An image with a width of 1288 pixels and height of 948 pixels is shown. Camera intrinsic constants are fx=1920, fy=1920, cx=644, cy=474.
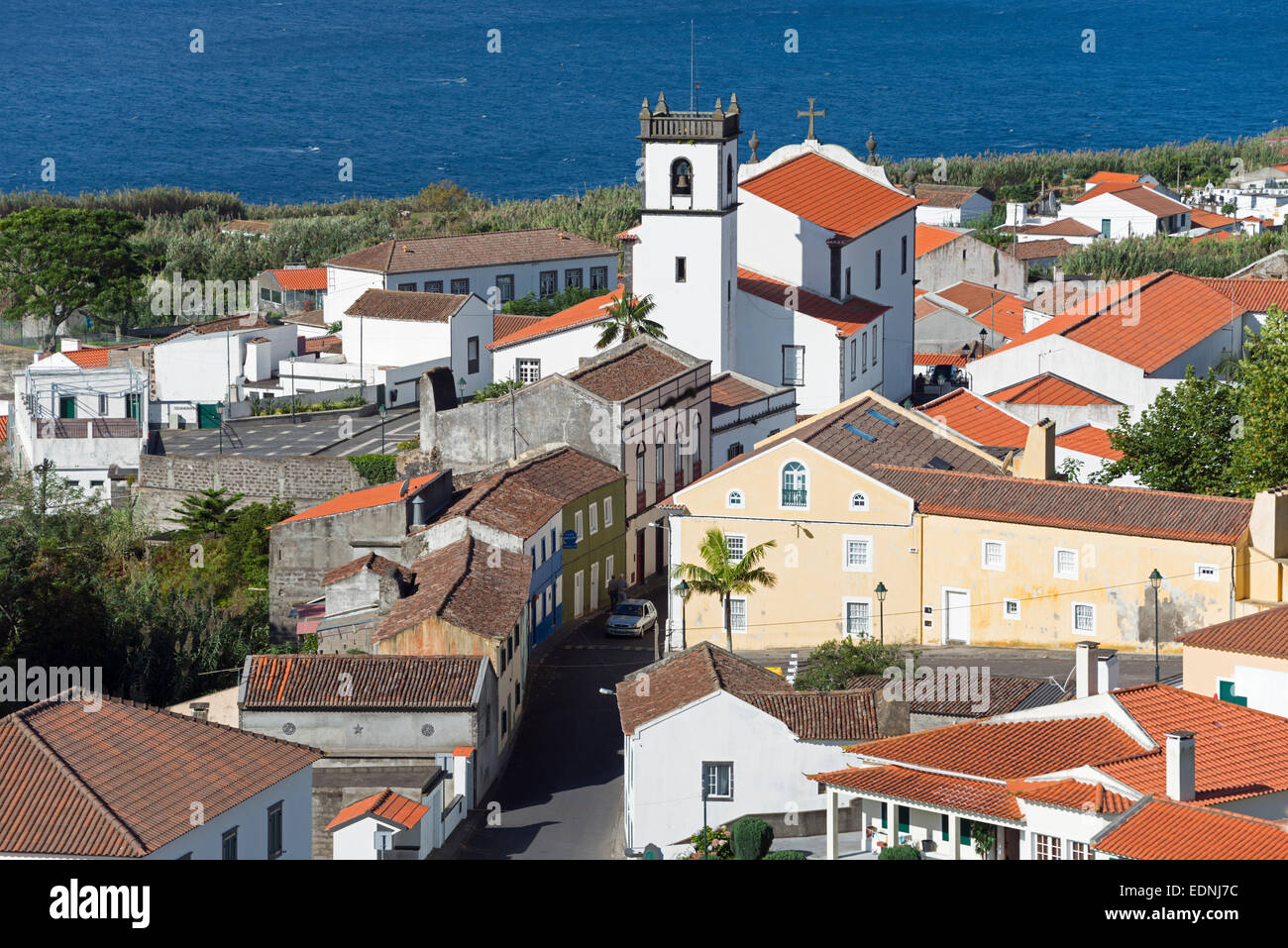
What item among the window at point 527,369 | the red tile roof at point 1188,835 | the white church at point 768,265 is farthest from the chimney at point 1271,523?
the window at point 527,369

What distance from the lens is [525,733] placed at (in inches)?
1636

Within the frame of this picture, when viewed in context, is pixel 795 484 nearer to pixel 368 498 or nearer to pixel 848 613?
pixel 848 613

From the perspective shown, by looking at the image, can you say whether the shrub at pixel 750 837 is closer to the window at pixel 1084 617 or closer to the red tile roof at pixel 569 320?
the window at pixel 1084 617

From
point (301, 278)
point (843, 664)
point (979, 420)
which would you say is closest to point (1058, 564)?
point (843, 664)

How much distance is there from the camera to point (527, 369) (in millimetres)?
68062

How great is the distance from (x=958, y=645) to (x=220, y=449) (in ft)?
98.0

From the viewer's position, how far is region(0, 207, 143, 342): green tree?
8344cm

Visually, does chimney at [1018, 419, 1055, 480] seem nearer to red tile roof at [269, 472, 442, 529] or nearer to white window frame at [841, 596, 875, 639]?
white window frame at [841, 596, 875, 639]

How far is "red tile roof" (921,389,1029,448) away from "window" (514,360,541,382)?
14703mm

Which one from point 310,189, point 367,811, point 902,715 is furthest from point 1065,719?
point 310,189

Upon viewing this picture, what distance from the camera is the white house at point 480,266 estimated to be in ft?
270

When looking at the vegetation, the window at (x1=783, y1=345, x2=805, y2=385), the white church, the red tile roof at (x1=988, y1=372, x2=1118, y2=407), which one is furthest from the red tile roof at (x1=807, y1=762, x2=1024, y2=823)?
the window at (x1=783, y1=345, x2=805, y2=385)

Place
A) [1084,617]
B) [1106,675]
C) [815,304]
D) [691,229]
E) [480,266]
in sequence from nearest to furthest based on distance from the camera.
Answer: [1106,675] → [1084,617] → [691,229] → [815,304] → [480,266]

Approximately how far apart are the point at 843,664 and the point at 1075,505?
25.9 ft
